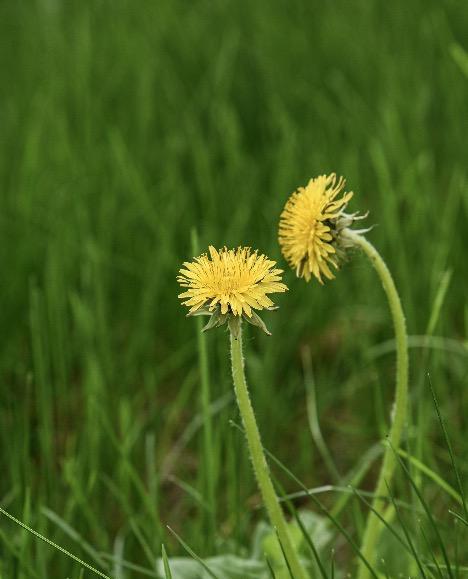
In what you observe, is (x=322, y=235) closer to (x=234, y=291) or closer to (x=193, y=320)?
(x=234, y=291)

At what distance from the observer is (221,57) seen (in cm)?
284

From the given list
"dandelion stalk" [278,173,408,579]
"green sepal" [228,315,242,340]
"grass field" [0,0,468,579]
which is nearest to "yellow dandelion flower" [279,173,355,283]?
"dandelion stalk" [278,173,408,579]

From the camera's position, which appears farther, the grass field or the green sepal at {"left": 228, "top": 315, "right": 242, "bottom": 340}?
the grass field

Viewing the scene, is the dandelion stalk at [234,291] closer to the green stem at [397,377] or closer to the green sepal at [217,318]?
the green sepal at [217,318]

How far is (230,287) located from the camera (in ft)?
3.06

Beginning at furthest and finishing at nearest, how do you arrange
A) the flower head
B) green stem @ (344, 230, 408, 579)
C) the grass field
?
the grass field < green stem @ (344, 230, 408, 579) < the flower head

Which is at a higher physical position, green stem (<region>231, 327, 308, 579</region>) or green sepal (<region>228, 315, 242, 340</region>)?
green sepal (<region>228, 315, 242, 340</region>)

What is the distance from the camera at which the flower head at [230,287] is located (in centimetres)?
93

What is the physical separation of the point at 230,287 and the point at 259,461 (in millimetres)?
217

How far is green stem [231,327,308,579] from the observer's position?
0.99 metres

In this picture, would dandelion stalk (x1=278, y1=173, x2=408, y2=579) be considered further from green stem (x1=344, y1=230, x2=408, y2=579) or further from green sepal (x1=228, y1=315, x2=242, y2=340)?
green sepal (x1=228, y1=315, x2=242, y2=340)

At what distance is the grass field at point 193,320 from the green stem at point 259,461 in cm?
10

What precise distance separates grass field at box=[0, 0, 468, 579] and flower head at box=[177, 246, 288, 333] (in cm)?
27

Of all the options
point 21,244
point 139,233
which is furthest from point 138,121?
point 21,244
